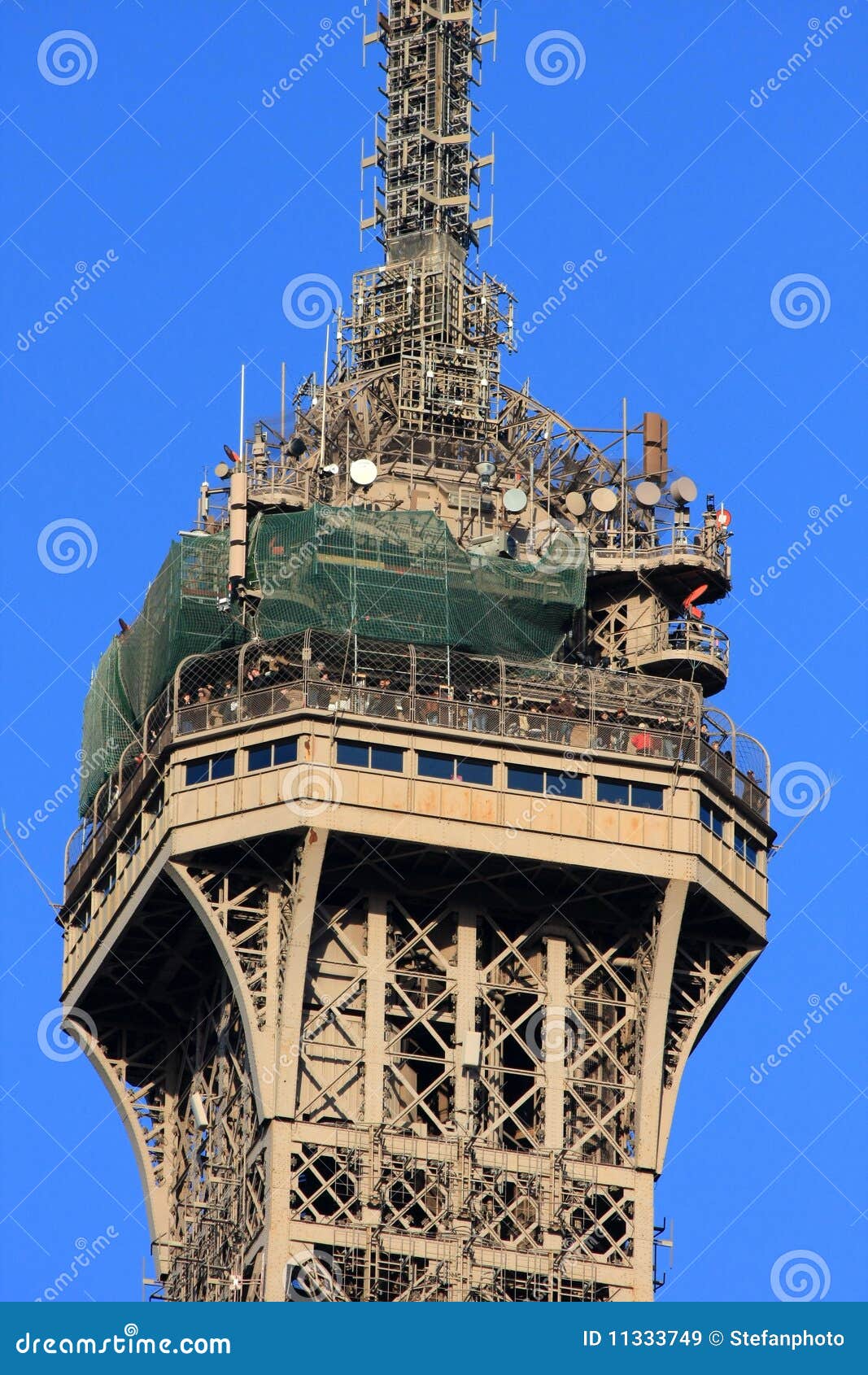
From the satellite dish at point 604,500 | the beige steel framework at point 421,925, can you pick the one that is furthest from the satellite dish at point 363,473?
the satellite dish at point 604,500

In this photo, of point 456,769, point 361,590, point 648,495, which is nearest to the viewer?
point 456,769

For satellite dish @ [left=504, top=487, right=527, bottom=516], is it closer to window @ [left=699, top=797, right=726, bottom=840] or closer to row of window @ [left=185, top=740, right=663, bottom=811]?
row of window @ [left=185, top=740, right=663, bottom=811]

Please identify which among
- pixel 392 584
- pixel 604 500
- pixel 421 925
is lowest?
pixel 421 925

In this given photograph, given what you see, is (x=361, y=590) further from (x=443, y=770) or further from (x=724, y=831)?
(x=724, y=831)

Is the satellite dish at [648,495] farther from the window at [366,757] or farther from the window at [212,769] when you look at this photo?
the window at [212,769]

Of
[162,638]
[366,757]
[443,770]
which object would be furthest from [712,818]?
[162,638]
